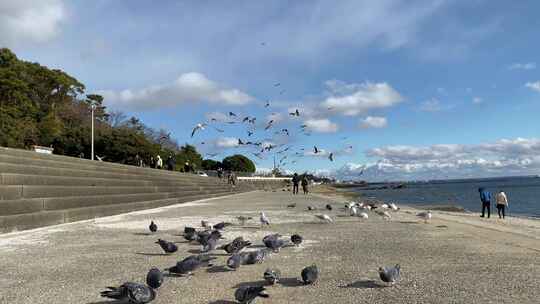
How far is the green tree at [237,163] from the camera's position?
119 meters

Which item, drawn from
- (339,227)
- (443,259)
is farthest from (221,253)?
(339,227)

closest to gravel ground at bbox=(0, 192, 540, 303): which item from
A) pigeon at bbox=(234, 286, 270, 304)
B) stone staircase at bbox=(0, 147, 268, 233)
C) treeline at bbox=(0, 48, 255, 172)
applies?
pigeon at bbox=(234, 286, 270, 304)

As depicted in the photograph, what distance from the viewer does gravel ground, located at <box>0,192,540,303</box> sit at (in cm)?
507

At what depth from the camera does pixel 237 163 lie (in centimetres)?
12112

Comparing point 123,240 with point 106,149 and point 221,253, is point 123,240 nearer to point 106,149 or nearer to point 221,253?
point 221,253

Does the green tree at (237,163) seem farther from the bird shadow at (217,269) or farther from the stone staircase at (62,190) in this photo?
the bird shadow at (217,269)

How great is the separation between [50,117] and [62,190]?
1702 inches

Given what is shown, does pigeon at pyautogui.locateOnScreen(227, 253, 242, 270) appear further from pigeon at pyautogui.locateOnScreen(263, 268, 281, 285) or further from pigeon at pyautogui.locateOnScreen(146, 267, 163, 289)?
pigeon at pyautogui.locateOnScreen(146, 267, 163, 289)

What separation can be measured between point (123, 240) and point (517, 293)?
734cm

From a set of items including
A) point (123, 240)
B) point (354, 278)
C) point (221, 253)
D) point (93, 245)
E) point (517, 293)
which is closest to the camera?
point (517, 293)

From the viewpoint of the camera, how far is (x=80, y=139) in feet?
169

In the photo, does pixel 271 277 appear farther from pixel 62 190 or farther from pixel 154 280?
pixel 62 190

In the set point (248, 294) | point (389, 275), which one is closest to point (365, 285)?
point (389, 275)

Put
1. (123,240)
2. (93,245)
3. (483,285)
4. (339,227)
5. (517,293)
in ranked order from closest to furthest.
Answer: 1. (517,293)
2. (483,285)
3. (93,245)
4. (123,240)
5. (339,227)
